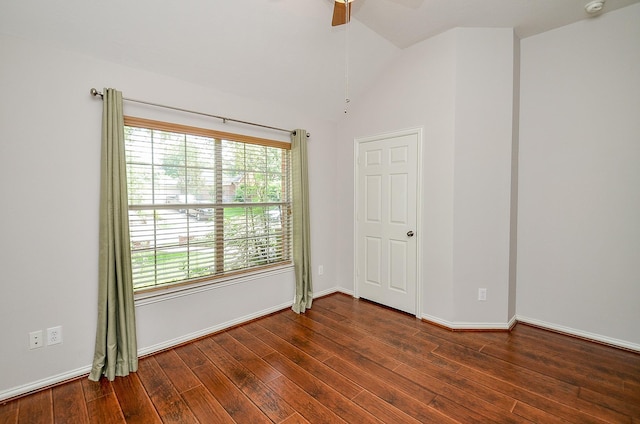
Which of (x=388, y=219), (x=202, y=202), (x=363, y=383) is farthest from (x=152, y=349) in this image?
(x=388, y=219)

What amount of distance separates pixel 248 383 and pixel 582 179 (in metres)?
3.38

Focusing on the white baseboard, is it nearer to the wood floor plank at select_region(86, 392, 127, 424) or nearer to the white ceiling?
the wood floor plank at select_region(86, 392, 127, 424)

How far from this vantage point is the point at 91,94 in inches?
86.8

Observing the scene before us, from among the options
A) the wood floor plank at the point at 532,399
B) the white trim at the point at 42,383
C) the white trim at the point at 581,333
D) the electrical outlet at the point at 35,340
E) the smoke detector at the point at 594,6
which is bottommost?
the wood floor plank at the point at 532,399

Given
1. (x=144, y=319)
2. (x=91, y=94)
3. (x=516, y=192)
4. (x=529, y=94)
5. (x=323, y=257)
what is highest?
(x=529, y=94)

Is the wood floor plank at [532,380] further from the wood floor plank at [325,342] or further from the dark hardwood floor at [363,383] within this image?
the wood floor plank at [325,342]

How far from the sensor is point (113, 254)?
2.21m

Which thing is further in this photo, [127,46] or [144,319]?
[144,319]

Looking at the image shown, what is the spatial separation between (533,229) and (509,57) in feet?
5.58

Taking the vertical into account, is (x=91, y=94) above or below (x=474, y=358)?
above

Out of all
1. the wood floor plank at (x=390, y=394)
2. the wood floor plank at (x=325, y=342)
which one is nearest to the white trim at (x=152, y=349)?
the wood floor plank at (x=325, y=342)

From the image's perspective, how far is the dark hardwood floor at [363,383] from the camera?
1.82 metres

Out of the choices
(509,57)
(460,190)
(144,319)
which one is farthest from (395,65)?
(144,319)

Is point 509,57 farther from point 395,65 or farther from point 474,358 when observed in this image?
point 474,358
